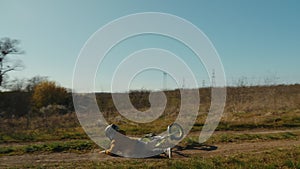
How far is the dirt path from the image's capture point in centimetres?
783

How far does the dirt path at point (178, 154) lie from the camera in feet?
25.7

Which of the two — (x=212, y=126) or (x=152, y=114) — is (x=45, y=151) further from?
(x=152, y=114)

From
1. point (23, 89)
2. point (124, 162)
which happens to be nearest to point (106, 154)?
point (124, 162)

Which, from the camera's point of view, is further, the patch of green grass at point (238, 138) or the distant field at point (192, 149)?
the patch of green grass at point (238, 138)

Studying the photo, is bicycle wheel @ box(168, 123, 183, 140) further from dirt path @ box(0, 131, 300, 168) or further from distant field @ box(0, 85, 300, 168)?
dirt path @ box(0, 131, 300, 168)

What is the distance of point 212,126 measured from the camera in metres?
Answer: 13.5

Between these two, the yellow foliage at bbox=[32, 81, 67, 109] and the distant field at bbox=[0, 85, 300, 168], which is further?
the yellow foliage at bbox=[32, 81, 67, 109]

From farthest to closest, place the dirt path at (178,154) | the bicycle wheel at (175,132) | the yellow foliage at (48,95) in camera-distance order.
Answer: the yellow foliage at (48,95) → the bicycle wheel at (175,132) → the dirt path at (178,154)

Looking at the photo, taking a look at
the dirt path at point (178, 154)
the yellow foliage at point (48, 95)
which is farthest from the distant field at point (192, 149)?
the yellow foliage at point (48, 95)

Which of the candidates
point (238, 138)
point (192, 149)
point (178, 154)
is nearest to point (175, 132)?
point (192, 149)

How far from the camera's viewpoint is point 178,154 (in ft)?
26.8

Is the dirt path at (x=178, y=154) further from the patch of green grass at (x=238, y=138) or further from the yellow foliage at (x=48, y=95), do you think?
the yellow foliage at (x=48, y=95)

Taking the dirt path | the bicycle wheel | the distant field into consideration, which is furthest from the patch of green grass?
the dirt path

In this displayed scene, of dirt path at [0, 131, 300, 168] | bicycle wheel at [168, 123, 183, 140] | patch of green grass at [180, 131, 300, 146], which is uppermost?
bicycle wheel at [168, 123, 183, 140]
